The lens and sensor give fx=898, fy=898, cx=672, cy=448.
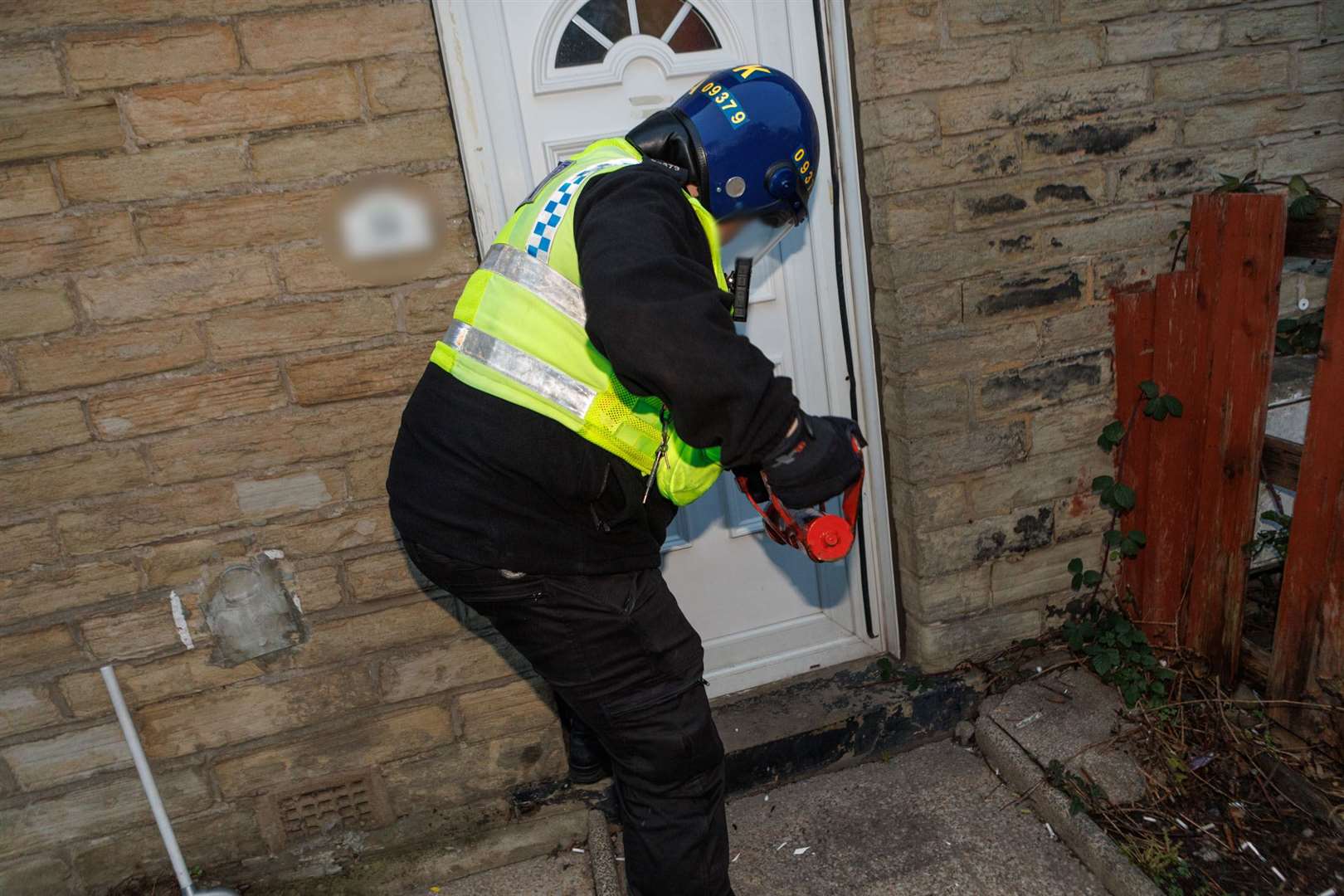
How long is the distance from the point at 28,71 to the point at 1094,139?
3007 millimetres

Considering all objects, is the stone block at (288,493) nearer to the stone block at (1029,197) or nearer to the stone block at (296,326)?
the stone block at (296,326)

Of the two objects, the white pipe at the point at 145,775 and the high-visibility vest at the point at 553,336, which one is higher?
the high-visibility vest at the point at 553,336

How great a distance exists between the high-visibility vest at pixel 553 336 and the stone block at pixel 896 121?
3.47ft

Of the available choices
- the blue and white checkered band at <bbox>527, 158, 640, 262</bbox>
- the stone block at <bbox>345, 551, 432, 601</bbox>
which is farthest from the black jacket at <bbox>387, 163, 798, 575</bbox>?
the stone block at <bbox>345, 551, 432, 601</bbox>

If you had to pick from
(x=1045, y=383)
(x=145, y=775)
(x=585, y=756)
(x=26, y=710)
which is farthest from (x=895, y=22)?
(x=26, y=710)

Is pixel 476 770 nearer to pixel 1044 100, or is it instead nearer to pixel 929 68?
pixel 929 68

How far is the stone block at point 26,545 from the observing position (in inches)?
95.0

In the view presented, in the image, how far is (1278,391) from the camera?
9.75ft

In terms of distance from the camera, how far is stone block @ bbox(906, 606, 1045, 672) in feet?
10.4

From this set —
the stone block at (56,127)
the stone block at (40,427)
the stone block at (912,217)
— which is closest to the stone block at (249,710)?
the stone block at (40,427)

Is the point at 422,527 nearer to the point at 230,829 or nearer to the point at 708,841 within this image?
the point at 708,841

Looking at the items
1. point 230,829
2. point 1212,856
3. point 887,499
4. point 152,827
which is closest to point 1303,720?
point 1212,856

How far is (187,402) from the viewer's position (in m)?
2.44

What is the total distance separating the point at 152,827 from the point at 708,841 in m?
1.74
